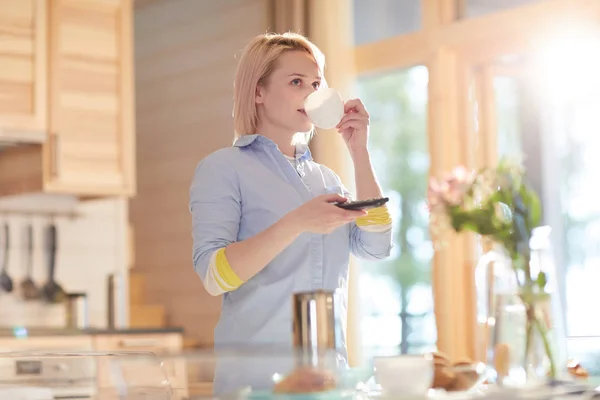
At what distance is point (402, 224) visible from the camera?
8836 millimetres

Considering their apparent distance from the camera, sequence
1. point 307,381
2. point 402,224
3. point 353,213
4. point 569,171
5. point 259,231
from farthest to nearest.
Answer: point 402,224 < point 569,171 < point 259,231 < point 353,213 < point 307,381

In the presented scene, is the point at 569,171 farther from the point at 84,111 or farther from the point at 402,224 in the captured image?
the point at 402,224

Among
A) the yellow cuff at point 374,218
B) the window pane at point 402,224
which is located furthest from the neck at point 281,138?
the window pane at point 402,224

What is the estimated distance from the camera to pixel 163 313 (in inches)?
261

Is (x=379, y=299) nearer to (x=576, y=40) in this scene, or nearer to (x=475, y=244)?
(x=475, y=244)

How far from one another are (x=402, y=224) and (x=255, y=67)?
22.7ft

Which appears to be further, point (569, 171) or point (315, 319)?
point (569, 171)

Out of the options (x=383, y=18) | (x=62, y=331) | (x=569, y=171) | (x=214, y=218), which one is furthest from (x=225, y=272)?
(x=383, y=18)

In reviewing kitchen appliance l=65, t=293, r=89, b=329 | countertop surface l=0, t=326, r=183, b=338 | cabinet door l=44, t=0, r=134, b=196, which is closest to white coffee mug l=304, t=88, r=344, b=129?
countertop surface l=0, t=326, r=183, b=338

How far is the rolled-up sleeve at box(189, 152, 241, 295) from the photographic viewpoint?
66.6 inches

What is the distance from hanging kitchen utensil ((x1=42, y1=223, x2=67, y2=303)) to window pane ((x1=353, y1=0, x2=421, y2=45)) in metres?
2.04

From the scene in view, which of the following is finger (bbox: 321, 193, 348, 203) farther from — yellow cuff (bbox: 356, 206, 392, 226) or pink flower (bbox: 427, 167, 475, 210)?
pink flower (bbox: 427, 167, 475, 210)

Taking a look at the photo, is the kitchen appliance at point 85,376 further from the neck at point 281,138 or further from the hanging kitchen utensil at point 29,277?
the hanging kitchen utensil at point 29,277

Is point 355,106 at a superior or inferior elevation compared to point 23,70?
inferior
